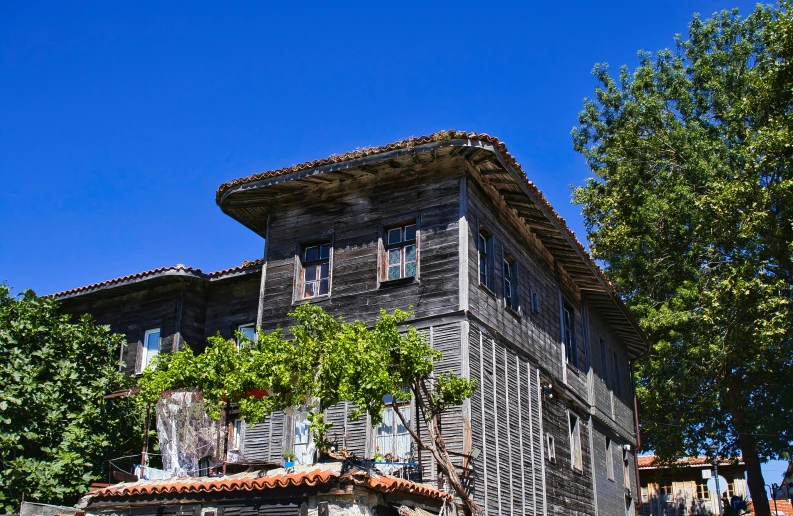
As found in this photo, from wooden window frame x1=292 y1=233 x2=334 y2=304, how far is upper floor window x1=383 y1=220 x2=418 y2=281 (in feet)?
3.88

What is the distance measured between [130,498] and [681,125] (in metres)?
23.4

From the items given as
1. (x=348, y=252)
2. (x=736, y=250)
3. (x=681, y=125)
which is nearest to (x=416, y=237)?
(x=348, y=252)

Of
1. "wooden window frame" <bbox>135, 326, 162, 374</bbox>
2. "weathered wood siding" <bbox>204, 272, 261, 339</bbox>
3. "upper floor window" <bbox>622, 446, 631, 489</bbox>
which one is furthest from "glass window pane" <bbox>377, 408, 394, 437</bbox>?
"upper floor window" <bbox>622, 446, 631, 489</bbox>

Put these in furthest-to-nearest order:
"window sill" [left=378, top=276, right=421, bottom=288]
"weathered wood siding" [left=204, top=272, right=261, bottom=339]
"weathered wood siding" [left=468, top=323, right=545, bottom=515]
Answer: "weathered wood siding" [left=204, top=272, right=261, bottom=339] → "window sill" [left=378, top=276, right=421, bottom=288] → "weathered wood siding" [left=468, top=323, right=545, bottom=515]

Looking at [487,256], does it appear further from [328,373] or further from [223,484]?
[223,484]

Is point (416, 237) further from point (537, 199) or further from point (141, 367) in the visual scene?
point (141, 367)

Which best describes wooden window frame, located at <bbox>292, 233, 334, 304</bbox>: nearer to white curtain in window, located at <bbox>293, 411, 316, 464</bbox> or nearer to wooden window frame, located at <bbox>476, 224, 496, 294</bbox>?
white curtain in window, located at <bbox>293, 411, 316, 464</bbox>

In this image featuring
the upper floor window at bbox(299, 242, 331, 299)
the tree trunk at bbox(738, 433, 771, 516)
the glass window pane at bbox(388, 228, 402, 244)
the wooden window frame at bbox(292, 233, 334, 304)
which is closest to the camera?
the glass window pane at bbox(388, 228, 402, 244)

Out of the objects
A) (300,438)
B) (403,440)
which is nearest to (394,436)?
(403,440)

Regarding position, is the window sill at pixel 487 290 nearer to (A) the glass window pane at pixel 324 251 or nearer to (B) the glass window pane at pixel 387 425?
(B) the glass window pane at pixel 387 425

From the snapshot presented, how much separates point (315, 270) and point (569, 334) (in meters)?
7.40

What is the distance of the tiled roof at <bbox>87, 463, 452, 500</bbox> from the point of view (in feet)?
34.7

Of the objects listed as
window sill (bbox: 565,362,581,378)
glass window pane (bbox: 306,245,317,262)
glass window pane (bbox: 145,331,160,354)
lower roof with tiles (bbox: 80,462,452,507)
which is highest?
glass window pane (bbox: 306,245,317,262)

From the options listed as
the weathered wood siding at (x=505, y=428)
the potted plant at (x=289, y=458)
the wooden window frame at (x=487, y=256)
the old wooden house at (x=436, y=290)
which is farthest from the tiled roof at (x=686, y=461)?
the potted plant at (x=289, y=458)
